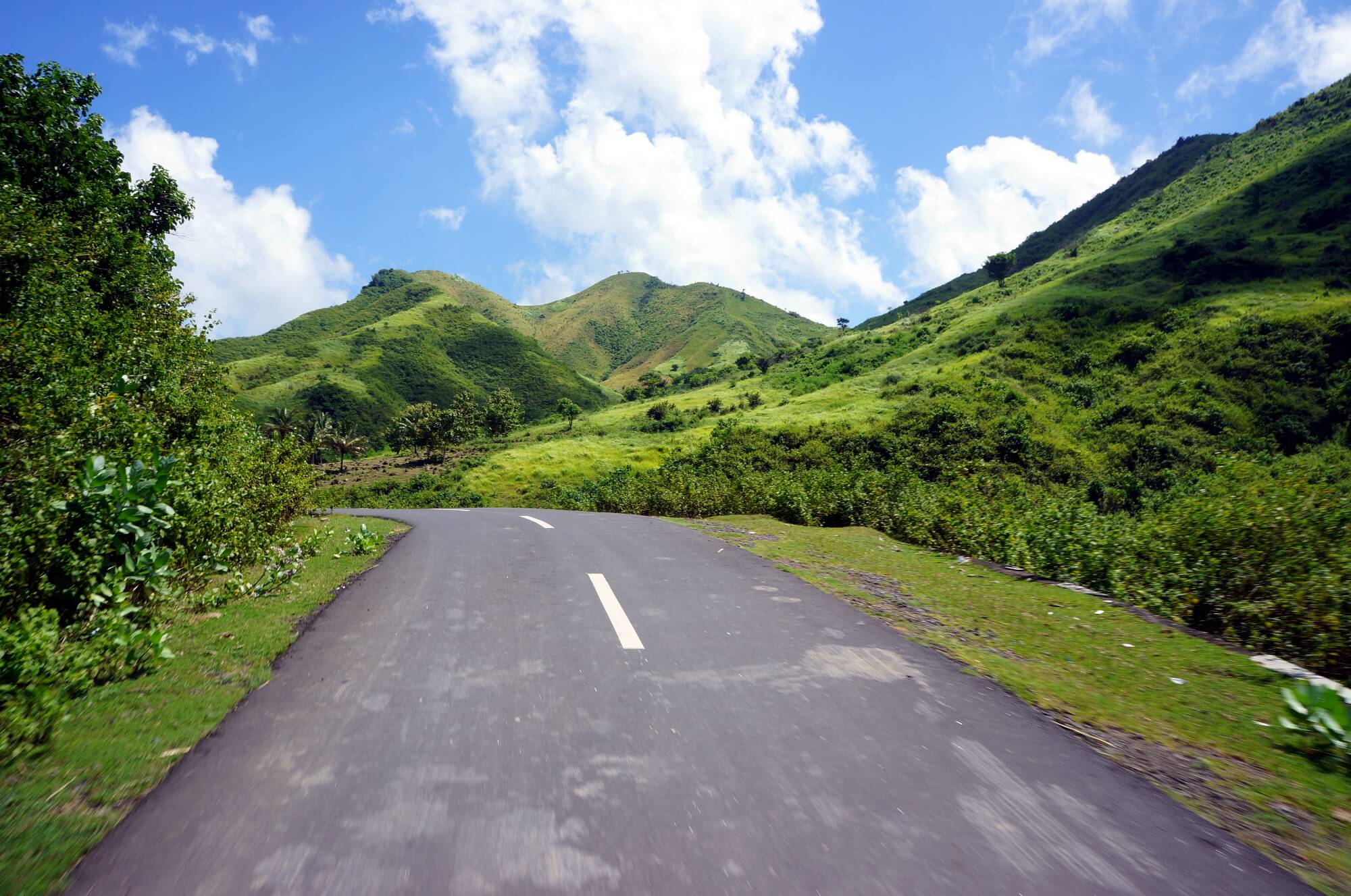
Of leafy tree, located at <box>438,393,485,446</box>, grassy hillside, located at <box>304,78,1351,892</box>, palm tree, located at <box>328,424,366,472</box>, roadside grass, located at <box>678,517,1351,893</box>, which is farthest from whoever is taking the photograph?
leafy tree, located at <box>438,393,485,446</box>

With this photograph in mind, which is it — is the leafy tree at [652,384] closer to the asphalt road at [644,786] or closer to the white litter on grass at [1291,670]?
the white litter on grass at [1291,670]

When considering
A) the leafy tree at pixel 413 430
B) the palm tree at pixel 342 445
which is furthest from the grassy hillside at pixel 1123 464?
the palm tree at pixel 342 445

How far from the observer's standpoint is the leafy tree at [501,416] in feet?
335

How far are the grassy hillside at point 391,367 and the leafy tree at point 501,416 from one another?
33264mm

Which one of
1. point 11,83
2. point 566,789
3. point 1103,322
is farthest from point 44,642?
point 1103,322

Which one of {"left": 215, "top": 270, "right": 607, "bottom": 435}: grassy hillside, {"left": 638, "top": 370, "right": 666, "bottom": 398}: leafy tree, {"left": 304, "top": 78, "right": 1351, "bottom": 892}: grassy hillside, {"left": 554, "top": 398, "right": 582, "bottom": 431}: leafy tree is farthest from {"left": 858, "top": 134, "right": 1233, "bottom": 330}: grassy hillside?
{"left": 215, "top": 270, "right": 607, "bottom": 435}: grassy hillside

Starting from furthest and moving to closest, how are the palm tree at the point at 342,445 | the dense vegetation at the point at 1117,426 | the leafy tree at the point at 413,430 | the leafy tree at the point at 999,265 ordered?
the leafy tree at the point at 999,265, the leafy tree at the point at 413,430, the palm tree at the point at 342,445, the dense vegetation at the point at 1117,426

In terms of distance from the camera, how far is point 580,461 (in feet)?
221

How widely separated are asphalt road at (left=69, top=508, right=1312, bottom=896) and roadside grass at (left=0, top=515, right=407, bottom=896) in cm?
13

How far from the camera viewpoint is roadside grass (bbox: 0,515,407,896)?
2.28 m

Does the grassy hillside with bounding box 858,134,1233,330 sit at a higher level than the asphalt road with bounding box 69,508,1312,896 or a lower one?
higher

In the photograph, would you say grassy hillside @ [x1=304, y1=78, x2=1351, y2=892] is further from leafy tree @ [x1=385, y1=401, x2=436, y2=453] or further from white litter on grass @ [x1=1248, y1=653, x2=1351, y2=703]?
leafy tree @ [x1=385, y1=401, x2=436, y2=453]

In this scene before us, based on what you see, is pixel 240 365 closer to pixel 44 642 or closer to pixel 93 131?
pixel 93 131

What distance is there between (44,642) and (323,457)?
9294cm
